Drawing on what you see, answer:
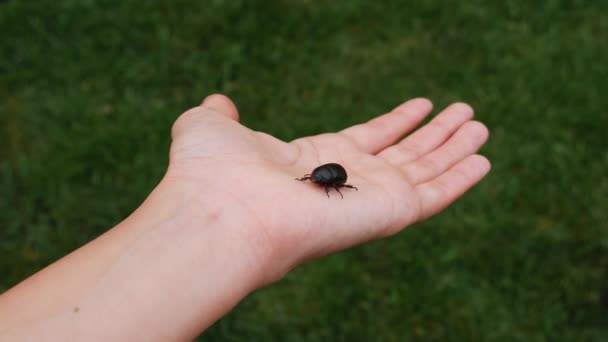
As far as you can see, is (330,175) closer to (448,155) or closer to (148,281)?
(448,155)

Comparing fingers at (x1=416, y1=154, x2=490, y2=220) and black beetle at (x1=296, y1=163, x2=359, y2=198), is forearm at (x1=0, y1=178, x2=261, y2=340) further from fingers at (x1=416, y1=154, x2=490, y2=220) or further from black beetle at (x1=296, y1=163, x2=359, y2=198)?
fingers at (x1=416, y1=154, x2=490, y2=220)

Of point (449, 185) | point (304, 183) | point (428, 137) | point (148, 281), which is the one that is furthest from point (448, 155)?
point (148, 281)

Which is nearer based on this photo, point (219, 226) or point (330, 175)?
point (219, 226)

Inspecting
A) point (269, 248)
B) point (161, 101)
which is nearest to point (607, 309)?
point (269, 248)

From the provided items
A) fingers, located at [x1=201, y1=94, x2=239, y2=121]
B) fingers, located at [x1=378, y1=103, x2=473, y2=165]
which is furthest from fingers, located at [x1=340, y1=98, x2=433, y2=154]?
fingers, located at [x1=201, y1=94, x2=239, y2=121]

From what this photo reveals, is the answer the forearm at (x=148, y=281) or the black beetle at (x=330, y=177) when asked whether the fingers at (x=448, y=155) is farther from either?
the forearm at (x=148, y=281)

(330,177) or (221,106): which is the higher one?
(221,106)
